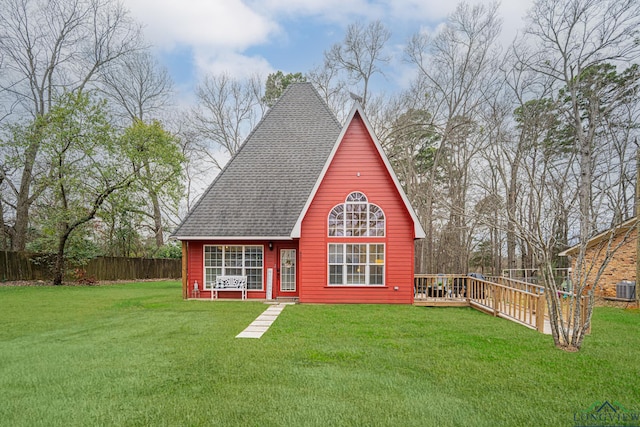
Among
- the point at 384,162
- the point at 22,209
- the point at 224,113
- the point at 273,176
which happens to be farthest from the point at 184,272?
the point at 224,113

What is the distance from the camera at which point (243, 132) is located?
94.6 feet

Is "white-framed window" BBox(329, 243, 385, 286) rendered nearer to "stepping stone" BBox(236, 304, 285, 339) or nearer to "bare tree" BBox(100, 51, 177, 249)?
"stepping stone" BBox(236, 304, 285, 339)

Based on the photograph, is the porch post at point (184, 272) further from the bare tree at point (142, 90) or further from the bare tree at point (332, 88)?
the bare tree at point (332, 88)

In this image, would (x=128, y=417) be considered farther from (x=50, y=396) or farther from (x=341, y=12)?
(x=341, y=12)

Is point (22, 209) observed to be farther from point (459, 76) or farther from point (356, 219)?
point (459, 76)

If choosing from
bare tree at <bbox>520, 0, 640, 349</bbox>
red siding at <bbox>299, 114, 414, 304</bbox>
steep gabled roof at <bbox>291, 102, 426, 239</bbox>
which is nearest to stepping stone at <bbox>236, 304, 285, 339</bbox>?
red siding at <bbox>299, 114, 414, 304</bbox>

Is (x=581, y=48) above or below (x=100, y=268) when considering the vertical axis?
above

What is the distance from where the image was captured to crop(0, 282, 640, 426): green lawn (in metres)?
3.75

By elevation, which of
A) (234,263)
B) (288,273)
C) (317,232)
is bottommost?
(288,273)

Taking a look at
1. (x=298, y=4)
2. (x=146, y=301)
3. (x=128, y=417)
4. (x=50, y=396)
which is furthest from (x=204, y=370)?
(x=298, y=4)

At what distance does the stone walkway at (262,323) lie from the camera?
24.2 feet

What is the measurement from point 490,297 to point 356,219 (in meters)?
4.79

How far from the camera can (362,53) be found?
23359 mm

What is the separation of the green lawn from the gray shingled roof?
428 centimetres
